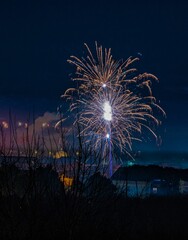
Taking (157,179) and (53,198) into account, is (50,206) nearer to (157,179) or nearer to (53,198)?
(53,198)

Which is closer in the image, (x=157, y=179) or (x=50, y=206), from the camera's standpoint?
(x=50, y=206)

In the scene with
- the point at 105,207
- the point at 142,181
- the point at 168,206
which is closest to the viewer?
the point at 105,207

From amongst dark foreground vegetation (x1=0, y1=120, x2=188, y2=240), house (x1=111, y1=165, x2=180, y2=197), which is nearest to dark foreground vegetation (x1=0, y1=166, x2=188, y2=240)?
dark foreground vegetation (x1=0, y1=120, x2=188, y2=240)

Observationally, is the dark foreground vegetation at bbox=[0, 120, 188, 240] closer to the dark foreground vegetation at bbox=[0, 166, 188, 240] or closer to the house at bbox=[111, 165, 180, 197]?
the dark foreground vegetation at bbox=[0, 166, 188, 240]

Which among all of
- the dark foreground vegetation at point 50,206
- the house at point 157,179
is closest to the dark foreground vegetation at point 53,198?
the dark foreground vegetation at point 50,206

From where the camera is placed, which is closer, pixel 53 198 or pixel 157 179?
pixel 53 198

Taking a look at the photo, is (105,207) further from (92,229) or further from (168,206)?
(168,206)

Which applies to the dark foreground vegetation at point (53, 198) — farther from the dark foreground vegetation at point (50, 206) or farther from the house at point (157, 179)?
the house at point (157, 179)

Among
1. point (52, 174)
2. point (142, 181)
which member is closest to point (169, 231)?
point (52, 174)

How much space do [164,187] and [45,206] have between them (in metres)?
48.7

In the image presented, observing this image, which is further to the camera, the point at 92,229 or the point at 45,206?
the point at 92,229

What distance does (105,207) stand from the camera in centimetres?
1048

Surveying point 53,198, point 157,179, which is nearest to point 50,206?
point 53,198

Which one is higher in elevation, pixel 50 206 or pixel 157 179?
pixel 157 179
